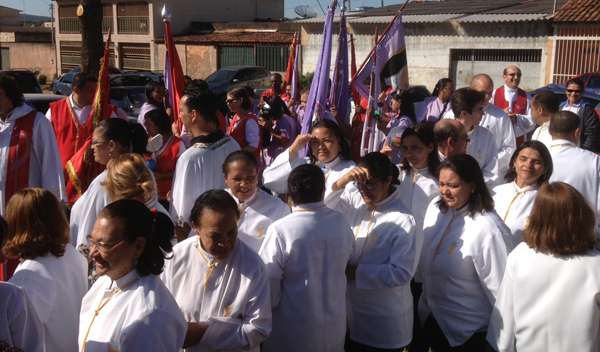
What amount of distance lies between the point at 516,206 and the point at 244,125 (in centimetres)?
309

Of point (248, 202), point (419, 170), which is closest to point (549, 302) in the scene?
point (419, 170)

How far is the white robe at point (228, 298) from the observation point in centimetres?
292

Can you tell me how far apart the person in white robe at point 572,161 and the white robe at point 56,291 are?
3.31 meters

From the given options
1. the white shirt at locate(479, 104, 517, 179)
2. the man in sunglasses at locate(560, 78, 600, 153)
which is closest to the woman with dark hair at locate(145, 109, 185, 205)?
the white shirt at locate(479, 104, 517, 179)

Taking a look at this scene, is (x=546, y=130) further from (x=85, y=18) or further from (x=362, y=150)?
(x=85, y=18)

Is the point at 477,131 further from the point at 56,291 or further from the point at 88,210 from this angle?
the point at 56,291

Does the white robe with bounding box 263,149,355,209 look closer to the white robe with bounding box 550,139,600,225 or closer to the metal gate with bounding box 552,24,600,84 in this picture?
the white robe with bounding box 550,139,600,225

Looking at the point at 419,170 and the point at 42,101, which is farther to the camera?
the point at 42,101

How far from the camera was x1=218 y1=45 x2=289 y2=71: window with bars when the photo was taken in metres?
27.2

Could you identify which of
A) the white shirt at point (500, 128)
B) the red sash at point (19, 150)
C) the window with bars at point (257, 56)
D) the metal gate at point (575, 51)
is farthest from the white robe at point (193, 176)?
the window with bars at point (257, 56)

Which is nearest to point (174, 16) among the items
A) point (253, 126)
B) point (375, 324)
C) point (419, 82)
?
point (419, 82)

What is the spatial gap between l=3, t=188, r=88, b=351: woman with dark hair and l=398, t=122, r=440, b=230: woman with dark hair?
6.96ft

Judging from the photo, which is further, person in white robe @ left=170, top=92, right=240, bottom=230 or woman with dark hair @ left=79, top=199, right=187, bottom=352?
person in white robe @ left=170, top=92, right=240, bottom=230

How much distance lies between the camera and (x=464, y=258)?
330 cm
